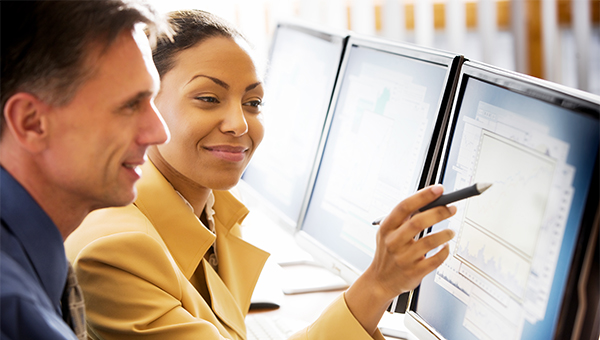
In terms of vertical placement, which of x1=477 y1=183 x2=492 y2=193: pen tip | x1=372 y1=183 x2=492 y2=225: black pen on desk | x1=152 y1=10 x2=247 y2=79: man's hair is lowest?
x1=372 y1=183 x2=492 y2=225: black pen on desk

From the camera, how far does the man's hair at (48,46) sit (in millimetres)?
671

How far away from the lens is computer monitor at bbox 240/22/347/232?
1.47 meters

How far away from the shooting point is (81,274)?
35.7 inches

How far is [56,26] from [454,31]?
2354mm

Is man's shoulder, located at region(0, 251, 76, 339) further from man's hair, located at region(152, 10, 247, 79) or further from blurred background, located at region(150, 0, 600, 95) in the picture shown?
blurred background, located at region(150, 0, 600, 95)

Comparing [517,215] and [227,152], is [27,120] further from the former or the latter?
[517,215]

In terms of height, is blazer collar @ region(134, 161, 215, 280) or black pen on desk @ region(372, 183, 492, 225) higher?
black pen on desk @ region(372, 183, 492, 225)

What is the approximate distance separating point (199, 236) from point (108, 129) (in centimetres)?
41

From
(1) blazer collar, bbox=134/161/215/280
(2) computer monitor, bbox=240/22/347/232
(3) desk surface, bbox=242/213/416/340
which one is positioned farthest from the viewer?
(2) computer monitor, bbox=240/22/347/232

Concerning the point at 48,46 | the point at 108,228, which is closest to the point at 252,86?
the point at 108,228


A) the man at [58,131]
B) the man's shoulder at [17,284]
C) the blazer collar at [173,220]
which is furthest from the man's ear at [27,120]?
the blazer collar at [173,220]

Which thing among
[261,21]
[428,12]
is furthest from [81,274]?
[428,12]

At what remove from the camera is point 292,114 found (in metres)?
1.61

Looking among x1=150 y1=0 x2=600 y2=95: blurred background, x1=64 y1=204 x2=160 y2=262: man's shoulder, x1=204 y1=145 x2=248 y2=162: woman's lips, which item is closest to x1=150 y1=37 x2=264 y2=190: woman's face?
x1=204 y1=145 x2=248 y2=162: woman's lips
